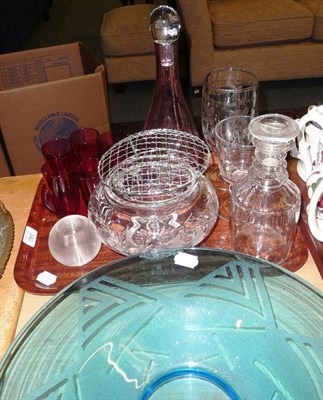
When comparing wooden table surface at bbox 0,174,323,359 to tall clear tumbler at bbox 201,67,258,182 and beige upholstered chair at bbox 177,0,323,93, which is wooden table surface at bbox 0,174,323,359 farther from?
beige upholstered chair at bbox 177,0,323,93

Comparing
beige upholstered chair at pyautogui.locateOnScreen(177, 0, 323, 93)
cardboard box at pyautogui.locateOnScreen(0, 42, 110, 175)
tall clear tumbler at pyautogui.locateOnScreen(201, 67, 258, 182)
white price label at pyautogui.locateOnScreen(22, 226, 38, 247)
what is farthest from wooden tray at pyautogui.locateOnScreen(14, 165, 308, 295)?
beige upholstered chair at pyautogui.locateOnScreen(177, 0, 323, 93)

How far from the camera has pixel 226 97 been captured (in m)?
0.72

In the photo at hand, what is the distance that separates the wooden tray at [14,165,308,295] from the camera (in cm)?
59

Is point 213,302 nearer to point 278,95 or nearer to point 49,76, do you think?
point 49,76

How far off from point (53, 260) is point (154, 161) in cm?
21

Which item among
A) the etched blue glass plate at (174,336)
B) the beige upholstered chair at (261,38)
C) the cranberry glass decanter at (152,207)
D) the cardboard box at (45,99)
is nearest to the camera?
the etched blue glass plate at (174,336)

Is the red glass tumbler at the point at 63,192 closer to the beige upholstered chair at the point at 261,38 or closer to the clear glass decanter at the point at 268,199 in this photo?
the clear glass decanter at the point at 268,199

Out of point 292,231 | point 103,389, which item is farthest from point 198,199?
point 103,389

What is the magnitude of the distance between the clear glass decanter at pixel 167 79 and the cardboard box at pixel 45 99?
0.54 meters

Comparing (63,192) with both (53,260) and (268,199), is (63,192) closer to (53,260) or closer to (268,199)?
(53,260)

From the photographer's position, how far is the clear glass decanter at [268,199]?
53 centimetres

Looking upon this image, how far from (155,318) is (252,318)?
112 millimetres

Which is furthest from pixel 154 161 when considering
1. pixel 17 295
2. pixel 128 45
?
pixel 128 45

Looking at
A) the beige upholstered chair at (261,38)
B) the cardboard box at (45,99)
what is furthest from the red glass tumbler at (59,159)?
the beige upholstered chair at (261,38)
